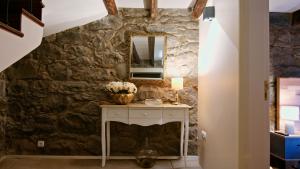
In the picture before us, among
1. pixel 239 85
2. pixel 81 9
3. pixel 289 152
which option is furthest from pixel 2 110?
pixel 289 152

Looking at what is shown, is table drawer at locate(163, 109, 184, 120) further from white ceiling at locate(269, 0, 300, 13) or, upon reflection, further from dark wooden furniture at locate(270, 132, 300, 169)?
white ceiling at locate(269, 0, 300, 13)

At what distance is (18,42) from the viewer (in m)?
1.75

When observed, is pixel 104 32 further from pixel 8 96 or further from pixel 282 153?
pixel 282 153

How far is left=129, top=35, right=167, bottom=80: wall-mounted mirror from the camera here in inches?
146

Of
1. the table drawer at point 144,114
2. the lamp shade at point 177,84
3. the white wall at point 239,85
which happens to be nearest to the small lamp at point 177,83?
the lamp shade at point 177,84

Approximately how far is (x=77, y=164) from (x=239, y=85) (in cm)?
244

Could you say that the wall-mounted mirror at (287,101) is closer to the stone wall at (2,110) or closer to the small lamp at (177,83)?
the small lamp at (177,83)

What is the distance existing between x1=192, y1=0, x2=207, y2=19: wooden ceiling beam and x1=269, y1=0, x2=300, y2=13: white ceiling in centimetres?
90

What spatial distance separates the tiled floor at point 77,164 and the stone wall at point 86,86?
208mm

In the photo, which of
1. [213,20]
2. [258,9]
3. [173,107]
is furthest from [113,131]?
[258,9]

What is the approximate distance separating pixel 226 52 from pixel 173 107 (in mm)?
1169

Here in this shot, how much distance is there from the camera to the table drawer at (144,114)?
3.26 metres

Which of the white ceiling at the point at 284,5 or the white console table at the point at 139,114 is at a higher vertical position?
the white ceiling at the point at 284,5

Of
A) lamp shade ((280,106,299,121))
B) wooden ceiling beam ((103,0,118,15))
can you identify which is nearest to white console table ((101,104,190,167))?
wooden ceiling beam ((103,0,118,15))
